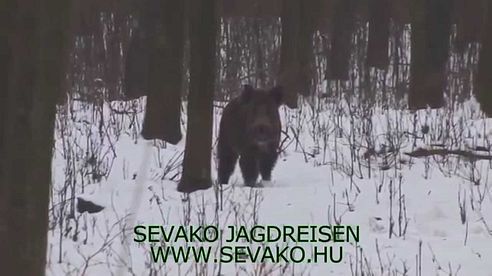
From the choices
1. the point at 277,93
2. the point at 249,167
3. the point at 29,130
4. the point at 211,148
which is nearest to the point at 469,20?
the point at 277,93

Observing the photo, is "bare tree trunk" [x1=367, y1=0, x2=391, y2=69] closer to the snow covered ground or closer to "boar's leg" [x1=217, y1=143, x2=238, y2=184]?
the snow covered ground

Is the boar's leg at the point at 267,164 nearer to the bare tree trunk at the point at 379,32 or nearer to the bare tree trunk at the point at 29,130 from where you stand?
the bare tree trunk at the point at 29,130

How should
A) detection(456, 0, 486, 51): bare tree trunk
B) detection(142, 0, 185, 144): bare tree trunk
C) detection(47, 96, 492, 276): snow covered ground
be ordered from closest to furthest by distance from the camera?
detection(47, 96, 492, 276): snow covered ground
detection(142, 0, 185, 144): bare tree trunk
detection(456, 0, 486, 51): bare tree trunk

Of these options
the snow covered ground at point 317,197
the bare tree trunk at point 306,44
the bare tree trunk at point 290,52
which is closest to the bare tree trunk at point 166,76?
the snow covered ground at point 317,197

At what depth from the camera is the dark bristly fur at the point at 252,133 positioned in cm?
902

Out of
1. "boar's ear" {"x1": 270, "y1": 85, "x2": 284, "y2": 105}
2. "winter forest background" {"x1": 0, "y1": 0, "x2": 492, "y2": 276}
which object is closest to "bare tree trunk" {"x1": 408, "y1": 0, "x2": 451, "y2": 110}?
"winter forest background" {"x1": 0, "y1": 0, "x2": 492, "y2": 276}

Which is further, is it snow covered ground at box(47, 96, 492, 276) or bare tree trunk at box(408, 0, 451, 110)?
bare tree trunk at box(408, 0, 451, 110)

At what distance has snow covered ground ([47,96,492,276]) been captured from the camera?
5754 mm

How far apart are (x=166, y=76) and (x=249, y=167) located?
5.21ft

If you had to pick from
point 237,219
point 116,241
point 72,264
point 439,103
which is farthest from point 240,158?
point 439,103

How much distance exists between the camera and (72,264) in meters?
5.74

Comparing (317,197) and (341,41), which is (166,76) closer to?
(317,197)

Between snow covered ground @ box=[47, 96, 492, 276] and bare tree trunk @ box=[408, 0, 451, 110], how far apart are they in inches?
57.1

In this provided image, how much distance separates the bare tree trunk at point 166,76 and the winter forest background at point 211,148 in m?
0.02
